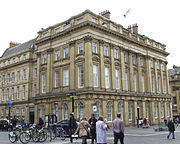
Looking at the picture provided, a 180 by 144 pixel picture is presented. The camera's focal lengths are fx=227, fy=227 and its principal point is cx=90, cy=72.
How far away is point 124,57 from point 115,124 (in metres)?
28.2

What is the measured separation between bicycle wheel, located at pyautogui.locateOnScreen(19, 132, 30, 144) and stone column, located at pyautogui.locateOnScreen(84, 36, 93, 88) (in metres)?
14.9

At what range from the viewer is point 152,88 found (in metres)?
43.7

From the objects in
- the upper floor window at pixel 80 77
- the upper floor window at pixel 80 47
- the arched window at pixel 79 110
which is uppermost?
the upper floor window at pixel 80 47

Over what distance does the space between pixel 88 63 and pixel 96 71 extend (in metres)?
2.19

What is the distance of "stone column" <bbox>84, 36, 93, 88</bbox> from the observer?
3048 cm

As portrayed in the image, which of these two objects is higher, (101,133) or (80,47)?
(80,47)

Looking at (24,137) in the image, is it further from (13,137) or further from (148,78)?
(148,78)

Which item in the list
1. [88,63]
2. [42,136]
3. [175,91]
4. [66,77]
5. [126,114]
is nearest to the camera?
[42,136]

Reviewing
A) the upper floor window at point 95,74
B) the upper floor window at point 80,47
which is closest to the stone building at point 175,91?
the upper floor window at point 95,74

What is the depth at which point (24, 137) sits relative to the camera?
16.1 metres

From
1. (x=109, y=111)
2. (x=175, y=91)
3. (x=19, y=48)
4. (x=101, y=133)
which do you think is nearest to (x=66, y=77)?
(x=109, y=111)

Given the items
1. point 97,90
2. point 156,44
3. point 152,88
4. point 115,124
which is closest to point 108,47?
point 97,90

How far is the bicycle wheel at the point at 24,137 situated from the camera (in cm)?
1614

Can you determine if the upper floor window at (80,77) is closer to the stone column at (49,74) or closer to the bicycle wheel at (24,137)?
the stone column at (49,74)
